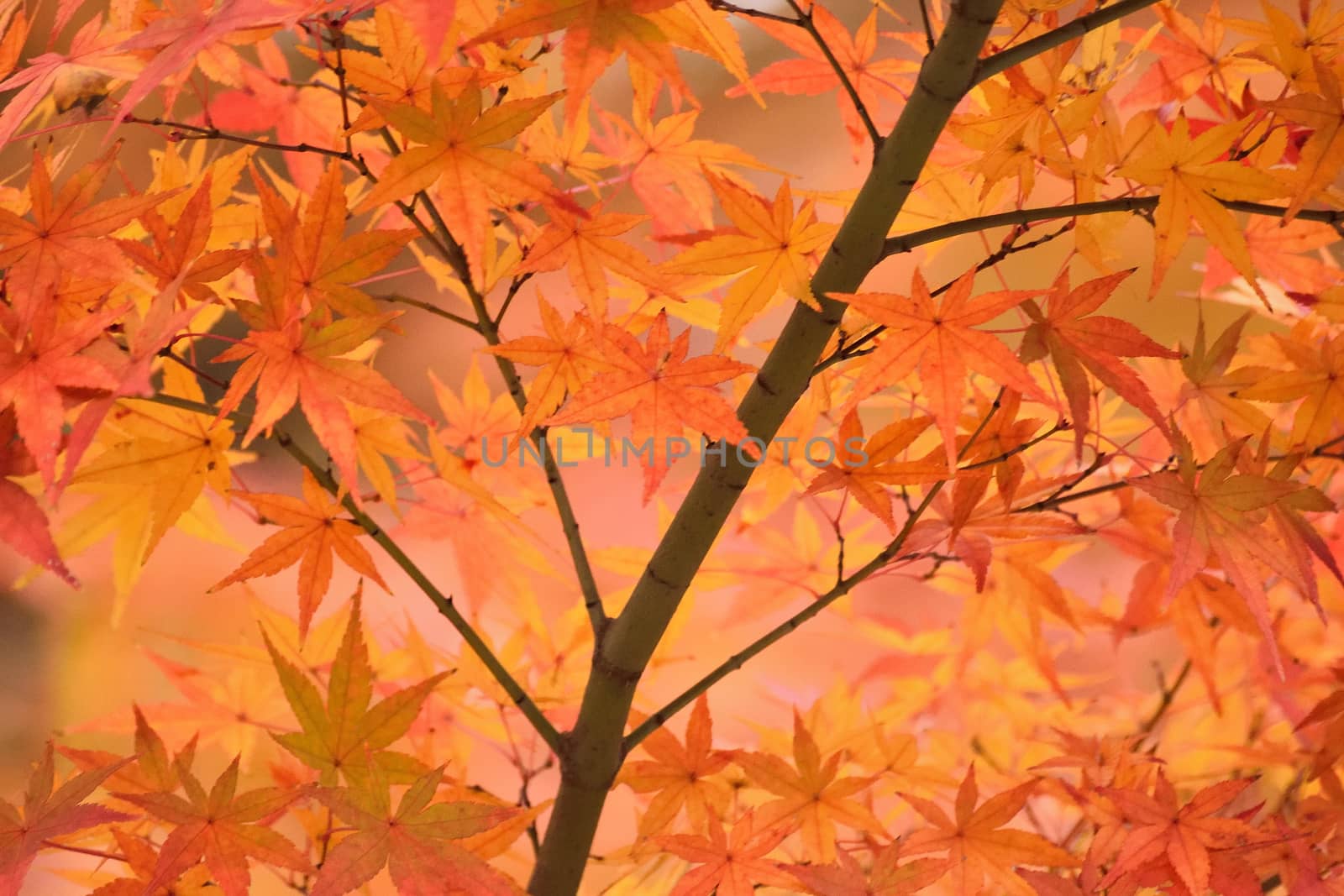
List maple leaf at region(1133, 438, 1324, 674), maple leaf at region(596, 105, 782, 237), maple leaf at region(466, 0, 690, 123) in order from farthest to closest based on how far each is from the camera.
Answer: maple leaf at region(596, 105, 782, 237) → maple leaf at region(1133, 438, 1324, 674) → maple leaf at region(466, 0, 690, 123)

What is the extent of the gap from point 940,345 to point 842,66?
192 millimetres

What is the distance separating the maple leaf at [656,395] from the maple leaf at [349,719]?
0.48 feet

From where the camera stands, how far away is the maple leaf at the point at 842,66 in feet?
1.76

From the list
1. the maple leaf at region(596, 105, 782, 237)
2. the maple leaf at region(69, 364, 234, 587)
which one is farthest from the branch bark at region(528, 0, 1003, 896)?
the maple leaf at region(69, 364, 234, 587)

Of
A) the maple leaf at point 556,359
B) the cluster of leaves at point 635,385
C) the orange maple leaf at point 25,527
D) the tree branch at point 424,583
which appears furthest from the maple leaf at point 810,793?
the orange maple leaf at point 25,527

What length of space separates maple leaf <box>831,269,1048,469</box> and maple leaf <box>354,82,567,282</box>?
129mm

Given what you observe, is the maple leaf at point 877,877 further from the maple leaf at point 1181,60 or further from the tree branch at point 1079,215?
the maple leaf at point 1181,60

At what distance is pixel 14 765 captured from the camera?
4.15 feet

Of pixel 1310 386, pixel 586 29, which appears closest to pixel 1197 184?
pixel 1310 386

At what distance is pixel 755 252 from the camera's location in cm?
44

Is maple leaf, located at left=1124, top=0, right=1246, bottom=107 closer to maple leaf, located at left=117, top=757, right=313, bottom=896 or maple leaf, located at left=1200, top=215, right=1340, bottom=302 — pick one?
maple leaf, located at left=1200, top=215, right=1340, bottom=302

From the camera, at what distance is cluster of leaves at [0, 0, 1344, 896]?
398mm

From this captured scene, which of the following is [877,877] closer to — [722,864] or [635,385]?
[722,864]

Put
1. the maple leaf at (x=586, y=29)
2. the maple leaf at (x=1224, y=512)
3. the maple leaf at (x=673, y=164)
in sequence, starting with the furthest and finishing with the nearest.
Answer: the maple leaf at (x=673, y=164), the maple leaf at (x=1224, y=512), the maple leaf at (x=586, y=29)
